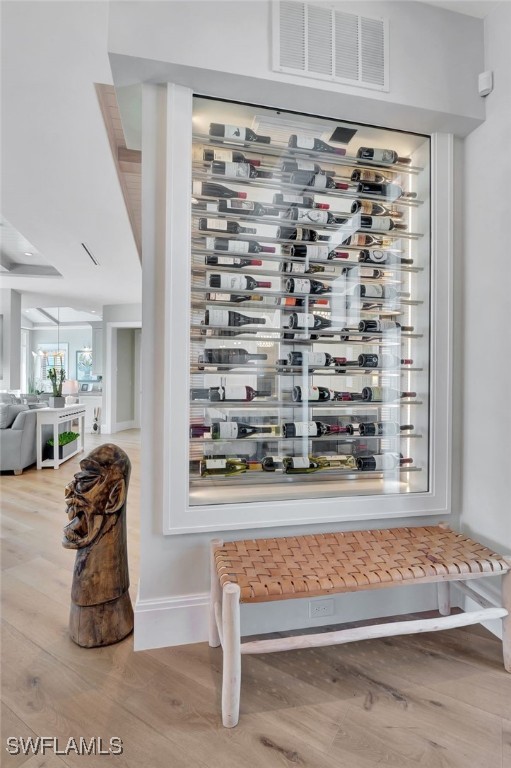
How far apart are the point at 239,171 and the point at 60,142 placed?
5.21ft

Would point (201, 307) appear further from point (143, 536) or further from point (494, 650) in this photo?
point (494, 650)

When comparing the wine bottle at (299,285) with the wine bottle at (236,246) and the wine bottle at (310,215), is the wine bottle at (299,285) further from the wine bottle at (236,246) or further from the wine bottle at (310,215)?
the wine bottle at (310,215)

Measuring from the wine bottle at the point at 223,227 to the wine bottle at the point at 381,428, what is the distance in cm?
105

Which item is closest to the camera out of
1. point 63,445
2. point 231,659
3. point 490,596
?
point 231,659

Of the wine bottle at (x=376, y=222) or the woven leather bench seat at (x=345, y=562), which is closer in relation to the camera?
the woven leather bench seat at (x=345, y=562)

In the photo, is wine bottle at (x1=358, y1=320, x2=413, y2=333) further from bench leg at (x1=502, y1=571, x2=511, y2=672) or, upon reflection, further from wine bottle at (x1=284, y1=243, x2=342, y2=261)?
bench leg at (x1=502, y1=571, x2=511, y2=672)

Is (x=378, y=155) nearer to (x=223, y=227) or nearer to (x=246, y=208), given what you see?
(x=246, y=208)

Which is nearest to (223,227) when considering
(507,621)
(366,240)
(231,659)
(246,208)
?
(246,208)

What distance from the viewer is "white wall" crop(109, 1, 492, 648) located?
4.86 feet

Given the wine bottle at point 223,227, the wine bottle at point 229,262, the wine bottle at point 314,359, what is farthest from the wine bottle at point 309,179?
the wine bottle at point 314,359

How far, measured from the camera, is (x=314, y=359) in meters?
1.87

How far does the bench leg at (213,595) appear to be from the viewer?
150 cm

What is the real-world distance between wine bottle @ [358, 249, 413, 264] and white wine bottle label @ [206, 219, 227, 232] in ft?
2.17

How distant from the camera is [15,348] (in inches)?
259
